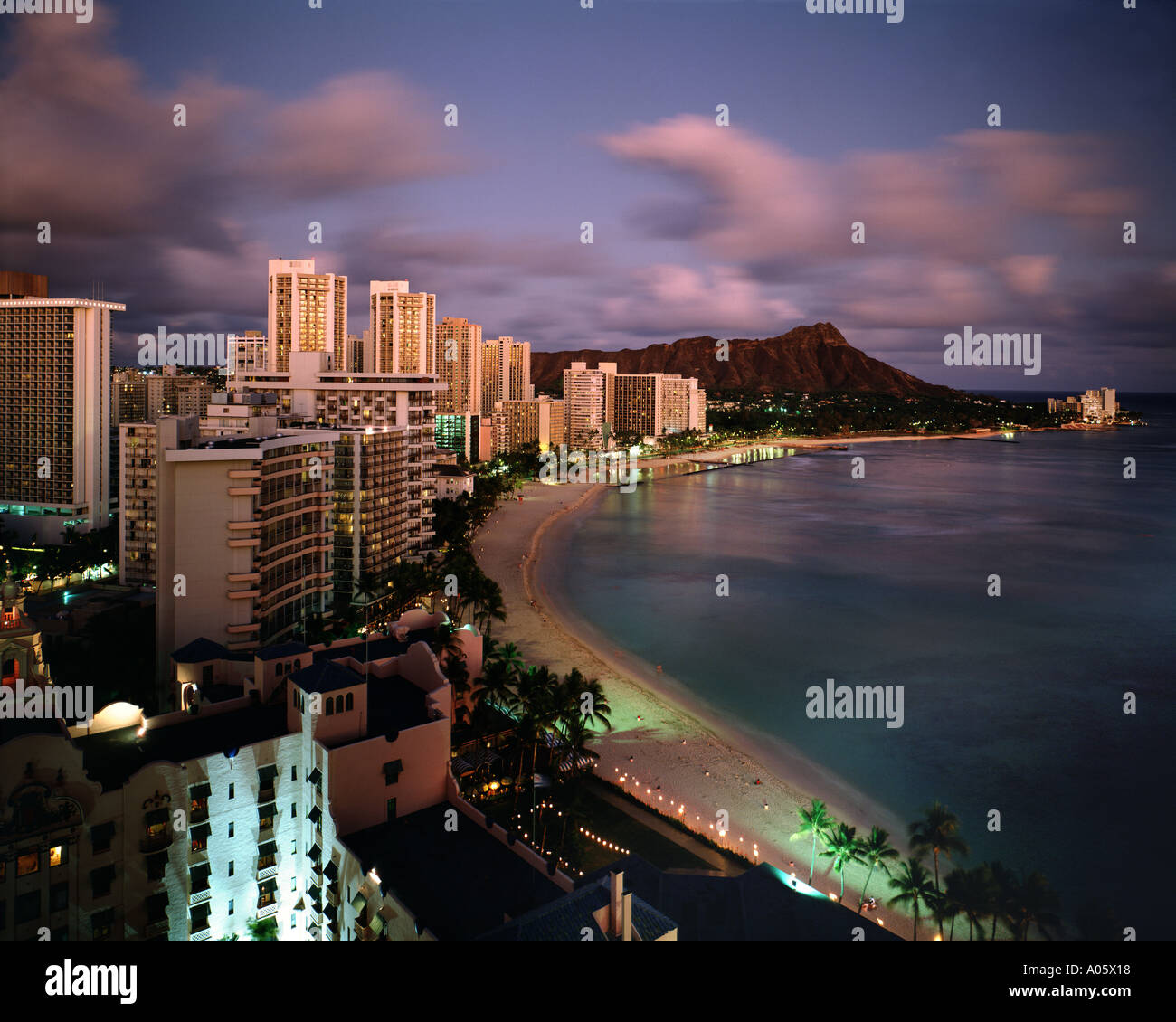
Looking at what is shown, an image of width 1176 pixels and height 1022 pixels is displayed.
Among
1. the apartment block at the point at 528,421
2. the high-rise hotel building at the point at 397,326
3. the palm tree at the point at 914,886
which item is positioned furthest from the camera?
the apartment block at the point at 528,421

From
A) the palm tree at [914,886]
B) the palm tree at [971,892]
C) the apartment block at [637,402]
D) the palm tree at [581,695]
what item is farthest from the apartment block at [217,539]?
the apartment block at [637,402]

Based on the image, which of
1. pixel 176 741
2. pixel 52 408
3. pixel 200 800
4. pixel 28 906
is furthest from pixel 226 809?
pixel 52 408

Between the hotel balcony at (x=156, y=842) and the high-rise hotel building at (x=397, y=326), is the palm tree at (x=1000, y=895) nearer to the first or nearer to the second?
the hotel balcony at (x=156, y=842)

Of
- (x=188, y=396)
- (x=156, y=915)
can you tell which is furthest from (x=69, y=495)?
(x=156, y=915)

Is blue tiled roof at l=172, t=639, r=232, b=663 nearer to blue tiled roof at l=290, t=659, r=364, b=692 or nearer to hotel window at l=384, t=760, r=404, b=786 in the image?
blue tiled roof at l=290, t=659, r=364, b=692

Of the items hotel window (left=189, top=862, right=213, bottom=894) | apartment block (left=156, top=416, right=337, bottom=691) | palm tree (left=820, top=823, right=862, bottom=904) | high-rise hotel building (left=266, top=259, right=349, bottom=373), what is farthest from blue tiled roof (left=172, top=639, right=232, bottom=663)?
high-rise hotel building (left=266, top=259, right=349, bottom=373)
